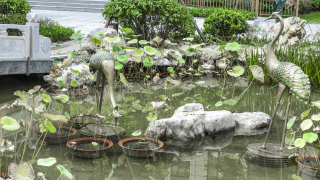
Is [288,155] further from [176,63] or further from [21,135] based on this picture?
[176,63]

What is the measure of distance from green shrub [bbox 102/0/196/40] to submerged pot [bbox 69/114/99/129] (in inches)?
154

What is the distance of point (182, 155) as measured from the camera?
347 centimetres

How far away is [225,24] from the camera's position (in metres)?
10.1

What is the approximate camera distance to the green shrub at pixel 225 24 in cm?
1007

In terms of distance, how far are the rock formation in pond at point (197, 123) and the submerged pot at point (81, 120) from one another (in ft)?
2.90

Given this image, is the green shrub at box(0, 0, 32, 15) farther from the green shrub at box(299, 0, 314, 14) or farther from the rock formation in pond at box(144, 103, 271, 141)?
the green shrub at box(299, 0, 314, 14)

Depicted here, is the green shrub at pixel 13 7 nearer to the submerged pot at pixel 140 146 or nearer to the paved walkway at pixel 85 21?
the paved walkway at pixel 85 21

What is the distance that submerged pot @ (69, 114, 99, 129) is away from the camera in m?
4.30

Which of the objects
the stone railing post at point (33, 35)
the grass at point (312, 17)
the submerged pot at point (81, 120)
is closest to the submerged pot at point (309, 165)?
the submerged pot at point (81, 120)

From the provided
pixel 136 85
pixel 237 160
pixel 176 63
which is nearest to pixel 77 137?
pixel 237 160

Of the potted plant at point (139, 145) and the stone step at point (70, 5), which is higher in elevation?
the stone step at point (70, 5)

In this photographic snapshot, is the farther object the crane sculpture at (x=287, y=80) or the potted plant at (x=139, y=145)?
the potted plant at (x=139, y=145)

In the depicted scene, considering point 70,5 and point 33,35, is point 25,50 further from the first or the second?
point 70,5

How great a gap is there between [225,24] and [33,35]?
230 inches
